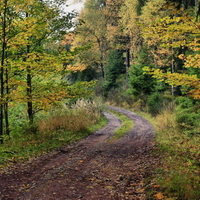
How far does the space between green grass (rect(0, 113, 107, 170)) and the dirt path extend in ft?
2.11

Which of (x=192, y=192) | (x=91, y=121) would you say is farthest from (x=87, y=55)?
(x=192, y=192)

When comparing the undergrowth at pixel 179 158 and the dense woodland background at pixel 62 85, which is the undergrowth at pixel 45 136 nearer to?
the dense woodland background at pixel 62 85

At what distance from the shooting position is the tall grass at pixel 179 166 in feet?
13.7

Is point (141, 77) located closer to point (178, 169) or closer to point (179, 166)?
point (179, 166)

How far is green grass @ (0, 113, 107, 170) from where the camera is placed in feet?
24.9

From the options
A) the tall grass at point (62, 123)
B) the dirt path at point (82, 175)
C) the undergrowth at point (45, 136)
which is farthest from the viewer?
the tall grass at point (62, 123)

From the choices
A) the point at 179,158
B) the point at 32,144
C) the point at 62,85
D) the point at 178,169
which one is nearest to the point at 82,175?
the point at 178,169

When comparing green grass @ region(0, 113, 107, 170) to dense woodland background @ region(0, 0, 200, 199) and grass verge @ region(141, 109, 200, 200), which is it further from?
grass verge @ region(141, 109, 200, 200)

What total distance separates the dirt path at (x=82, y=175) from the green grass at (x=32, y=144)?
64 centimetres

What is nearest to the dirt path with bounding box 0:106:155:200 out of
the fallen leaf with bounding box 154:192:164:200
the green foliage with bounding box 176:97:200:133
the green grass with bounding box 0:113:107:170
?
the fallen leaf with bounding box 154:192:164:200

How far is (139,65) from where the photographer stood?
68.6 feet

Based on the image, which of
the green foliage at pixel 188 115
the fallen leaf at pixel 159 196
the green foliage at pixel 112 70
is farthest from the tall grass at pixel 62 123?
the green foliage at pixel 112 70

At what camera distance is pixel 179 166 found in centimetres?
577

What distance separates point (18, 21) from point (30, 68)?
2057 millimetres
